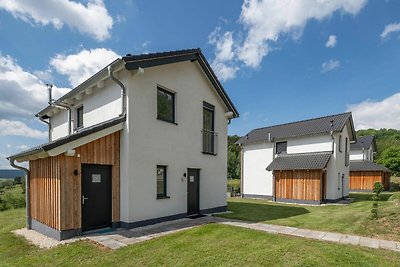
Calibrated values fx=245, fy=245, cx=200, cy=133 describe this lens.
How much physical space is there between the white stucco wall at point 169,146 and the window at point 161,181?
163mm

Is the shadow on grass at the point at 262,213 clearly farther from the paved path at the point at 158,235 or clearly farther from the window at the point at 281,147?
the window at the point at 281,147

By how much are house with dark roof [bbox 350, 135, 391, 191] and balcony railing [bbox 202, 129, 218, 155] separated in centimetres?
2476

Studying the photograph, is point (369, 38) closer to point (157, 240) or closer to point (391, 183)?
point (157, 240)

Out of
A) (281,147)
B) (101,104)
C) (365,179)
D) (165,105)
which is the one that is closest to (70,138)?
(101,104)

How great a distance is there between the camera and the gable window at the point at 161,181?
9573 millimetres

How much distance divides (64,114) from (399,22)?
52.7 feet

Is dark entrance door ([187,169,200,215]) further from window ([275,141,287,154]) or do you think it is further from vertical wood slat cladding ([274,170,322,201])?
window ([275,141,287,154])

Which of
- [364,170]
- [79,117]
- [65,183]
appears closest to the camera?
[65,183]

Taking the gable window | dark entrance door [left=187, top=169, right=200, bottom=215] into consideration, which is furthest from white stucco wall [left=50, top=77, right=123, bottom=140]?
dark entrance door [left=187, top=169, right=200, bottom=215]

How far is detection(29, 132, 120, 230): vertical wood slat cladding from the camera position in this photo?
23.3 feet

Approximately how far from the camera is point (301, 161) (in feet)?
61.3

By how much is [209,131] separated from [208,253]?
23.8 ft

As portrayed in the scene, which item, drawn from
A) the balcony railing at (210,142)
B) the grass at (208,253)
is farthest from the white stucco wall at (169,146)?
the grass at (208,253)

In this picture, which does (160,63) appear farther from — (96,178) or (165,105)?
(96,178)
